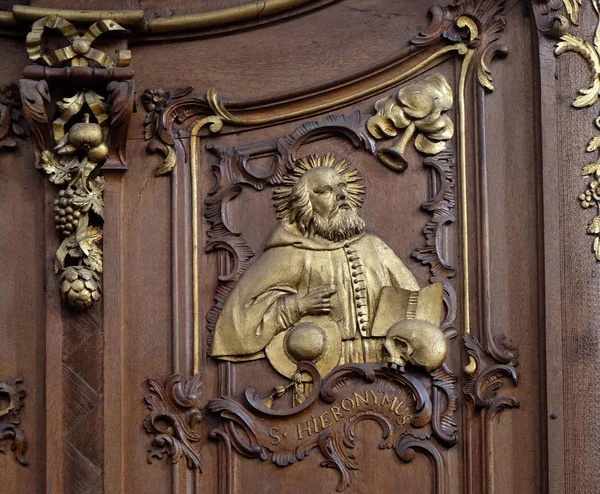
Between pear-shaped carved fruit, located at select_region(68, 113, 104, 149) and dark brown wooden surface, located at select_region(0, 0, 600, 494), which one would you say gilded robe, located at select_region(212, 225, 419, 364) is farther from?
pear-shaped carved fruit, located at select_region(68, 113, 104, 149)

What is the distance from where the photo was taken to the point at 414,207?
11.1 feet

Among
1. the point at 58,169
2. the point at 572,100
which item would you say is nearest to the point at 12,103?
the point at 58,169

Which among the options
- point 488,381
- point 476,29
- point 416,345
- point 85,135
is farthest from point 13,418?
point 476,29

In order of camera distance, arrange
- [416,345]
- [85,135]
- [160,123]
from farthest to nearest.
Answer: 1. [160,123]
2. [85,135]
3. [416,345]

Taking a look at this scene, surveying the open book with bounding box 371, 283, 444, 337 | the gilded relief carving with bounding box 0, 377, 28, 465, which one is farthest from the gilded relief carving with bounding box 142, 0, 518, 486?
the gilded relief carving with bounding box 0, 377, 28, 465

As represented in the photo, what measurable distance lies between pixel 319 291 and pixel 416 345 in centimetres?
24

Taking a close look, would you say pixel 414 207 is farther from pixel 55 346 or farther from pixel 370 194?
pixel 55 346

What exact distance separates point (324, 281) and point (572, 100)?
0.64 metres

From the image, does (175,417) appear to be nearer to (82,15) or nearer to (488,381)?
(488,381)

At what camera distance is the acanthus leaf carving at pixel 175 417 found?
3.34 metres

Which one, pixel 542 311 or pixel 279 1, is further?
pixel 279 1

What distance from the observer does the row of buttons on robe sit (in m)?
3.34

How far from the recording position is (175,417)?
3.36 m

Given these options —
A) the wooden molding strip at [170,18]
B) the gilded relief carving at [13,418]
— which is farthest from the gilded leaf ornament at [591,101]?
the gilded relief carving at [13,418]
